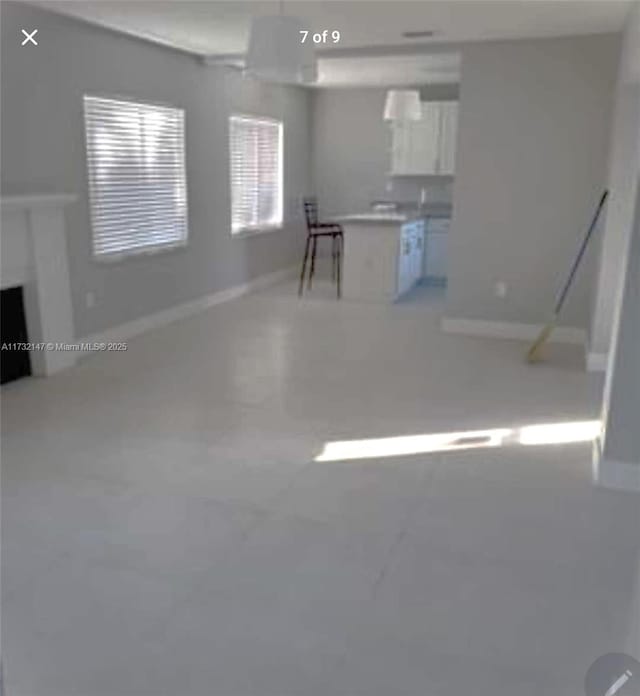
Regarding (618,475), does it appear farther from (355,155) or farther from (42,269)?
(355,155)

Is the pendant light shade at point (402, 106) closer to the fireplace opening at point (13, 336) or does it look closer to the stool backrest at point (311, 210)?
the stool backrest at point (311, 210)

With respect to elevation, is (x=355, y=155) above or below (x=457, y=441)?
above

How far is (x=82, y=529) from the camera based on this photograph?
8.21 feet

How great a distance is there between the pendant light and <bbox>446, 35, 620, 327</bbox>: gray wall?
257cm

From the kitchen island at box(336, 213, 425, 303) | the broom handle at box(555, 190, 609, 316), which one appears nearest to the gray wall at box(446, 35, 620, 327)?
the broom handle at box(555, 190, 609, 316)

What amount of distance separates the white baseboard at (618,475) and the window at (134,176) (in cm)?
373

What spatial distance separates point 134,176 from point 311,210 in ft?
11.3

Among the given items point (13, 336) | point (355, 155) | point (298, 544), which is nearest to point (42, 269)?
point (13, 336)

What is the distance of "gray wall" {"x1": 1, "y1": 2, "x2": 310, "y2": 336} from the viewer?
13.6 feet

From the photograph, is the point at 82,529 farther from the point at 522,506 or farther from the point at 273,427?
the point at 522,506

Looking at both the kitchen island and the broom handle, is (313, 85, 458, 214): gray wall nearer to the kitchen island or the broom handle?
the kitchen island

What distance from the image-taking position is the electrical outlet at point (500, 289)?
17.9 feet

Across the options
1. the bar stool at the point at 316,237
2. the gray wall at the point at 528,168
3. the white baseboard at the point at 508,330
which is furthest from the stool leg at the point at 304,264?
the gray wall at the point at 528,168

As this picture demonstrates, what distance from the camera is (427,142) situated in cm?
770
